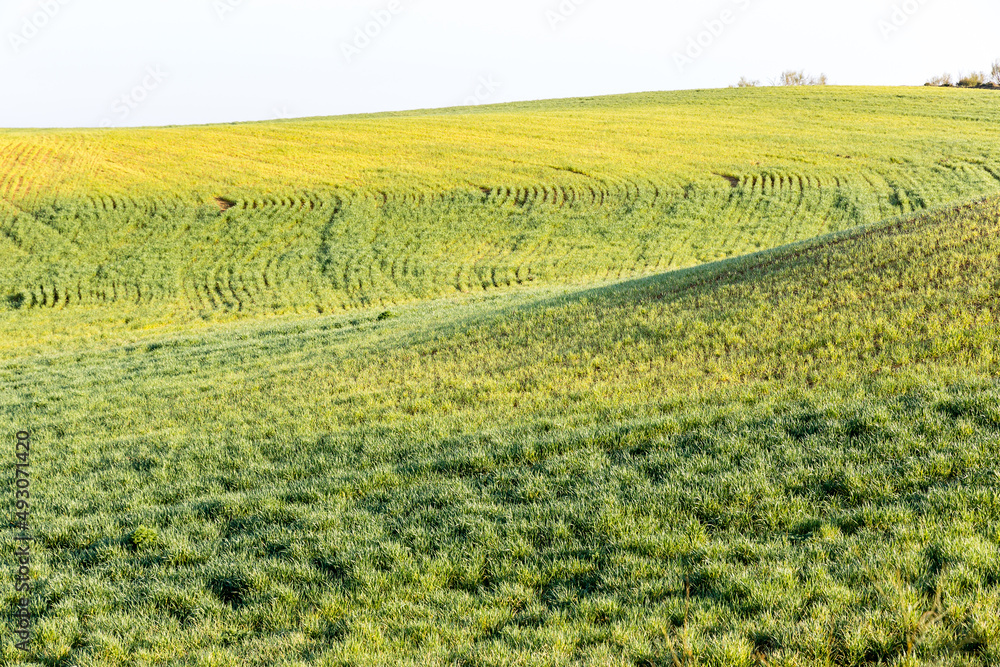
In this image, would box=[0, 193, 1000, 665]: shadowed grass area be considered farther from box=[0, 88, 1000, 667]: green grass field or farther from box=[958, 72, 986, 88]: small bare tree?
box=[958, 72, 986, 88]: small bare tree

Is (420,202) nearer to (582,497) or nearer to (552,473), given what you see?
(552,473)

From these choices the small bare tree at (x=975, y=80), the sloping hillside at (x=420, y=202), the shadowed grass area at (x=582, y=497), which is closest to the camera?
the shadowed grass area at (x=582, y=497)

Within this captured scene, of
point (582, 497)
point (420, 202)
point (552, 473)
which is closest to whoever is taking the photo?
point (582, 497)

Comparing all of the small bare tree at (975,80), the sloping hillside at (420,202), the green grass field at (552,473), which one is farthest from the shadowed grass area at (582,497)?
the small bare tree at (975,80)

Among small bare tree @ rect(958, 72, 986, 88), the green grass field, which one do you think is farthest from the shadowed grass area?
small bare tree @ rect(958, 72, 986, 88)

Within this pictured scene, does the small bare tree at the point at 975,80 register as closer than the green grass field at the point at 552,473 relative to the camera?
No

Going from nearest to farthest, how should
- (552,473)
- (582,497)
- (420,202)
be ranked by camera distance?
(582,497)
(552,473)
(420,202)

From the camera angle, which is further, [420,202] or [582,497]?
[420,202]

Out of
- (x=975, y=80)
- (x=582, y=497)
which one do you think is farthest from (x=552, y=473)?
(x=975, y=80)

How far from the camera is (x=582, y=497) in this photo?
717 cm

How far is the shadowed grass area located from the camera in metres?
5.00

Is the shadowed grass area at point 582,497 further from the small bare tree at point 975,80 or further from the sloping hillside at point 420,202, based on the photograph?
the small bare tree at point 975,80

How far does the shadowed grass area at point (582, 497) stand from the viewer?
5.00 meters

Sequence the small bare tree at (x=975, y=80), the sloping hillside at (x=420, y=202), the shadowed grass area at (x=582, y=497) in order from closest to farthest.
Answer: the shadowed grass area at (x=582, y=497) → the sloping hillside at (x=420, y=202) → the small bare tree at (x=975, y=80)
